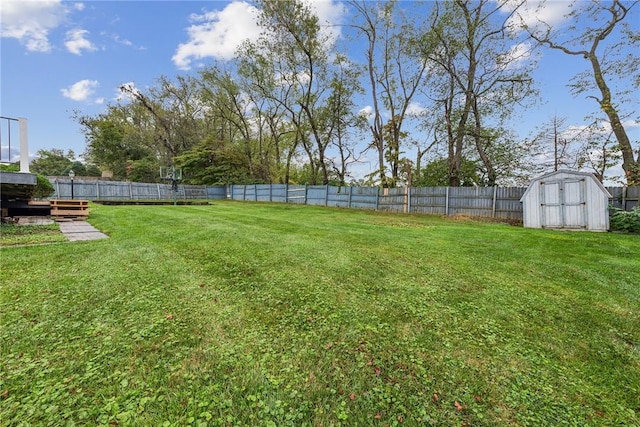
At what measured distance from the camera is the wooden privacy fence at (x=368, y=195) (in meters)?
9.62

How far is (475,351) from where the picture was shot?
1.63 m

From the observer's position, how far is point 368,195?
13.8m

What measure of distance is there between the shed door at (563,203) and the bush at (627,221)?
633 millimetres

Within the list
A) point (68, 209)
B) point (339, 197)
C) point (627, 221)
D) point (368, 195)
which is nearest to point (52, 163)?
point (68, 209)

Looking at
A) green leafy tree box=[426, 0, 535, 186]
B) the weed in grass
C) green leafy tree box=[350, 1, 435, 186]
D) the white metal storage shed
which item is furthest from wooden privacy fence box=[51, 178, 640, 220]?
the weed in grass

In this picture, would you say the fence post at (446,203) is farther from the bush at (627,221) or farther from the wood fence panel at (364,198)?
the bush at (627,221)

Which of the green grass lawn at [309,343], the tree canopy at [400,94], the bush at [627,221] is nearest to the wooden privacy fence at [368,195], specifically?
the bush at [627,221]

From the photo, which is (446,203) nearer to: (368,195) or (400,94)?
(368,195)

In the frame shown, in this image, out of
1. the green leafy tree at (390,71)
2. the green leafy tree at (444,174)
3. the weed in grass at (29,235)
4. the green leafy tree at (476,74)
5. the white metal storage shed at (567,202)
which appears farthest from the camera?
the green leafy tree at (390,71)

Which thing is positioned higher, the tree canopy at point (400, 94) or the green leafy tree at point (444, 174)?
the tree canopy at point (400, 94)

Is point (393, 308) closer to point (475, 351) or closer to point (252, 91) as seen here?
point (475, 351)

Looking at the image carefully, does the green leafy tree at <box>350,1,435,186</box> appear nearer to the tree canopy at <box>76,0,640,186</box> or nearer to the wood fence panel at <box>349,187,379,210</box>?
the tree canopy at <box>76,0,640,186</box>

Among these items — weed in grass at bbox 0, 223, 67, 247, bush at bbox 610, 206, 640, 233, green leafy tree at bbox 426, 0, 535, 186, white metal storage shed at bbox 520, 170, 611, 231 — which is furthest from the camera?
green leafy tree at bbox 426, 0, 535, 186

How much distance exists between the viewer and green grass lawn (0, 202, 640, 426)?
3.91ft
